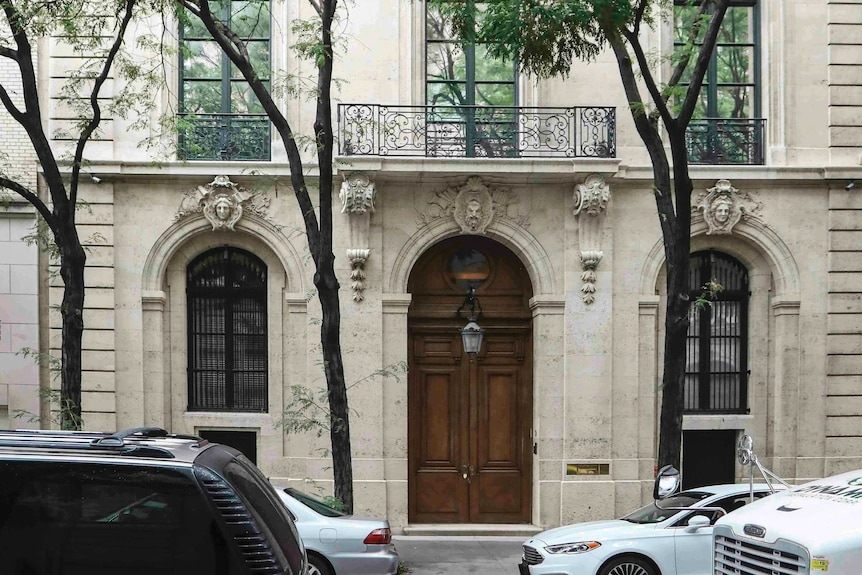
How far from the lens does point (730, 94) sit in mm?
16906

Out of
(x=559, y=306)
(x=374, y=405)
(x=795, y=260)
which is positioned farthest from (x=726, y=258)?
(x=374, y=405)

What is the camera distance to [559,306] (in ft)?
53.2

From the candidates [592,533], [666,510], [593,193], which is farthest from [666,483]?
[593,193]

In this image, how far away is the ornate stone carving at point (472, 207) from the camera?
1617cm

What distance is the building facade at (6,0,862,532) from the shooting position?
52.4ft

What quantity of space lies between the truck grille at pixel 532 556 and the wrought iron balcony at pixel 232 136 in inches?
336

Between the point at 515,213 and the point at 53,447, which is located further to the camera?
the point at 515,213

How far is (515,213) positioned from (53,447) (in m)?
12.4

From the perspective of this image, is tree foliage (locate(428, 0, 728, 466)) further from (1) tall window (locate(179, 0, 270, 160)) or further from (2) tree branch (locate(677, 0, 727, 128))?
(1) tall window (locate(179, 0, 270, 160))

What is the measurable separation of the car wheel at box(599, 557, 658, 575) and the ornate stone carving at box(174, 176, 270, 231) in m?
8.69

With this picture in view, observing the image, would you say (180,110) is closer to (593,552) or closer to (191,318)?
(191,318)

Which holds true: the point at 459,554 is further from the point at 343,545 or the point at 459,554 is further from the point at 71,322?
the point at 71,322

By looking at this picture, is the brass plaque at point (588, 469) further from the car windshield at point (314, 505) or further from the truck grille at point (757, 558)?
the truck grille at point (757, 558)

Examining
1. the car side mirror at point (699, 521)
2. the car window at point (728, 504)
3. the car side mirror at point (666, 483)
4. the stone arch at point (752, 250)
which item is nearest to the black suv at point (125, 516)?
the car side mirror at point (666, 483)
